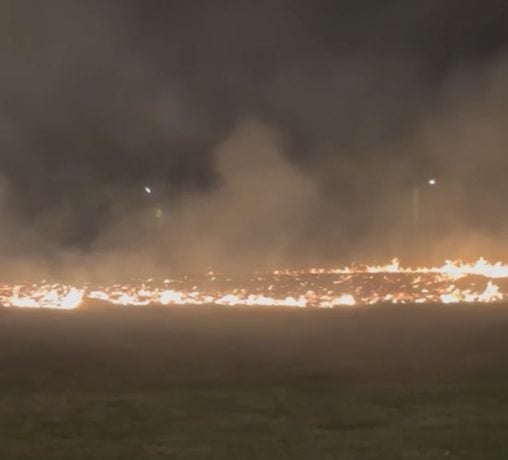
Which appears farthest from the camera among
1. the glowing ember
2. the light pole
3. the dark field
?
the light pole

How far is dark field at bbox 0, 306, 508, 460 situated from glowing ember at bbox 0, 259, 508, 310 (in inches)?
65.0

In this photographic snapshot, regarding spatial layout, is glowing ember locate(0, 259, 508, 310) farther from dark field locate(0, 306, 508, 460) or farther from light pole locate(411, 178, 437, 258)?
light pole locate(411, 178, 437, 258)

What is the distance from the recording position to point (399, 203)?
2744 cm

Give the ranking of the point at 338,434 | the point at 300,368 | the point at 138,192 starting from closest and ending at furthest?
the point at 338,434 < the point at 300,368 < the point at 138,192

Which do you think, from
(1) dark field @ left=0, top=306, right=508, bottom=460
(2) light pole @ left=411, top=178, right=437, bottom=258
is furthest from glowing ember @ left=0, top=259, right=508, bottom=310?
(2) light pole @ left=411, top=178, right=437, bottom=258

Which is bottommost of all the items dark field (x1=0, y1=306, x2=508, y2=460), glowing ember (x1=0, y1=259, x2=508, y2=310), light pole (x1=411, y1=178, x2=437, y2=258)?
dark field (x1=0, y1=306, x2=508, y2=460)

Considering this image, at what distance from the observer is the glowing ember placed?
13203 millimetres

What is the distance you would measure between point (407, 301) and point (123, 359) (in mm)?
5780

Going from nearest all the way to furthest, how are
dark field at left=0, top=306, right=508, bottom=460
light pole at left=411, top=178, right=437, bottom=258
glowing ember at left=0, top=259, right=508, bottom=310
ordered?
Answer: dark field at left=0, top=306, right=508, bottom=460 → glowing ember at left=0, top=259, right=508, bottom=310 → light pole at left=411, top=178, right=437, bottom=258

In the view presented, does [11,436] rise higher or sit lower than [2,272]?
lower

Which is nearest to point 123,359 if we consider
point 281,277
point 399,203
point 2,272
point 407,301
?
point 407,301

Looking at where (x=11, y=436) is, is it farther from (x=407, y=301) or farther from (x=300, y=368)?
(x=407, y=301)

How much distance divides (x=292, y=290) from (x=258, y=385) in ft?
24.8

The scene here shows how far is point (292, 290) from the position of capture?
14.8 meters
